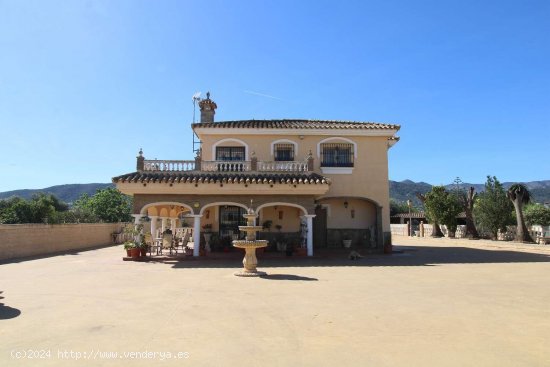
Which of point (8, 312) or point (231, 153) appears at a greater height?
point (231, 153)

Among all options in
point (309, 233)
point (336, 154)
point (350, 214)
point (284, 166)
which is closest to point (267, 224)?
point (309, 233)

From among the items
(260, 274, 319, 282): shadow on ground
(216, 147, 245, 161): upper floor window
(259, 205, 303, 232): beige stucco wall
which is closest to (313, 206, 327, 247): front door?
(259, 205, 303, 232): beige stucco wall

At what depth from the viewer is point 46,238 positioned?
69.7ft

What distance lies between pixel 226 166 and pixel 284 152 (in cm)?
404

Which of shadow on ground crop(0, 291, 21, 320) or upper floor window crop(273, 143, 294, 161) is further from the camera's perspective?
upper floor window crop(273, 143, 294, 161)

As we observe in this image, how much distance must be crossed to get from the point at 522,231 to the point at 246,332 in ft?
100

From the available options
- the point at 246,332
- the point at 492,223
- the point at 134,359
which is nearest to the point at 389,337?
the point at 246,332

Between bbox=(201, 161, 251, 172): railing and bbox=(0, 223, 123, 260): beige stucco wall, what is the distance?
9658mm

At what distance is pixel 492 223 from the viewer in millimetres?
33594

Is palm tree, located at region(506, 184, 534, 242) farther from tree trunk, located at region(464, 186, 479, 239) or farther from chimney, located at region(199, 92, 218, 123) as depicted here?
chimney, located at region(199, 92, 218, 123)

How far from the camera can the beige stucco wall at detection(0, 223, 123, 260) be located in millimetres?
18281

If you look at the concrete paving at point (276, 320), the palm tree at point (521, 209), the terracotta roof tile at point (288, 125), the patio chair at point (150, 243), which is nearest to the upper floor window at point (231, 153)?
the terracotta roof tile at point (288, 125)

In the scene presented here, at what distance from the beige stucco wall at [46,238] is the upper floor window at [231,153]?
10228mm

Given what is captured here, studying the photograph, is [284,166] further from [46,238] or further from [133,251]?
[46,238]
